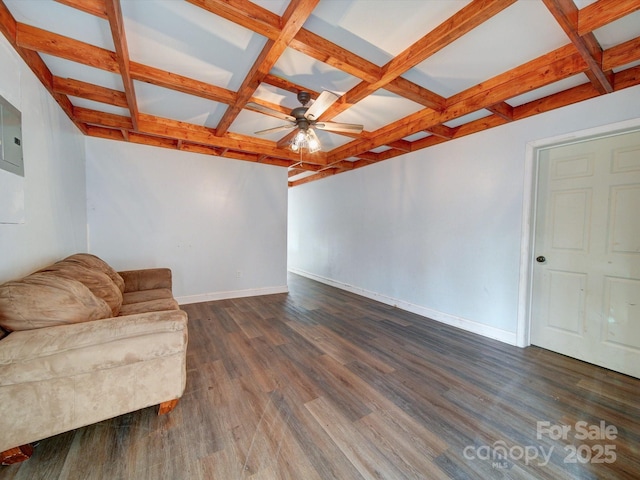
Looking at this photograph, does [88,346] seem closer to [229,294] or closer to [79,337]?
[79,337]

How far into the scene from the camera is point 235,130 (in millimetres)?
3619

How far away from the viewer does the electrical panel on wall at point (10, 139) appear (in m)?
1.58

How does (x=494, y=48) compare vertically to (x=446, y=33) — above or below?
above

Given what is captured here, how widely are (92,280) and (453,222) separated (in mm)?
3862

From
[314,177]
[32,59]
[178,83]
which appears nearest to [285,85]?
[178,83]

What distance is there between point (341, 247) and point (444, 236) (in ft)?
7.52

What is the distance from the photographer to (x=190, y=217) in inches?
162

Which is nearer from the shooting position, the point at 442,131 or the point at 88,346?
the point at 88,346

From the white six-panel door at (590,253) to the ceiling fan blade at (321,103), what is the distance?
92.8 inches

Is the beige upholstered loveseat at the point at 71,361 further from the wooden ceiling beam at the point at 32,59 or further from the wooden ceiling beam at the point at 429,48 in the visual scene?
the wooden ceiling beam at the point at 429,48

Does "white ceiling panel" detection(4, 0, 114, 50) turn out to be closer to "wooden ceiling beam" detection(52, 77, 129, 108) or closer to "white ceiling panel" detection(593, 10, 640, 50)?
"wooden ceiling beam" detection(52, 77, 129, 108)

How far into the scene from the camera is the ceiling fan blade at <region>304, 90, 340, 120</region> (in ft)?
6.45

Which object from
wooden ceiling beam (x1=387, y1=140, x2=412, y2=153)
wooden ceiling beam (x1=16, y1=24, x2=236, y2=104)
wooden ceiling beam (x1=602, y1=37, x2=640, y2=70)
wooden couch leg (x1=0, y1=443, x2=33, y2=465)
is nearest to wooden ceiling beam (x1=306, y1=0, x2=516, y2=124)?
wooden ceiling beam (x1=387, y1=140, x2=412, y2=153)

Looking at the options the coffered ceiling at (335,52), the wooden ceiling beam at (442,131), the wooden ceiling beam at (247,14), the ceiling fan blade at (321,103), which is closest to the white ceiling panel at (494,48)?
the coffered ceiling at (335,52)
